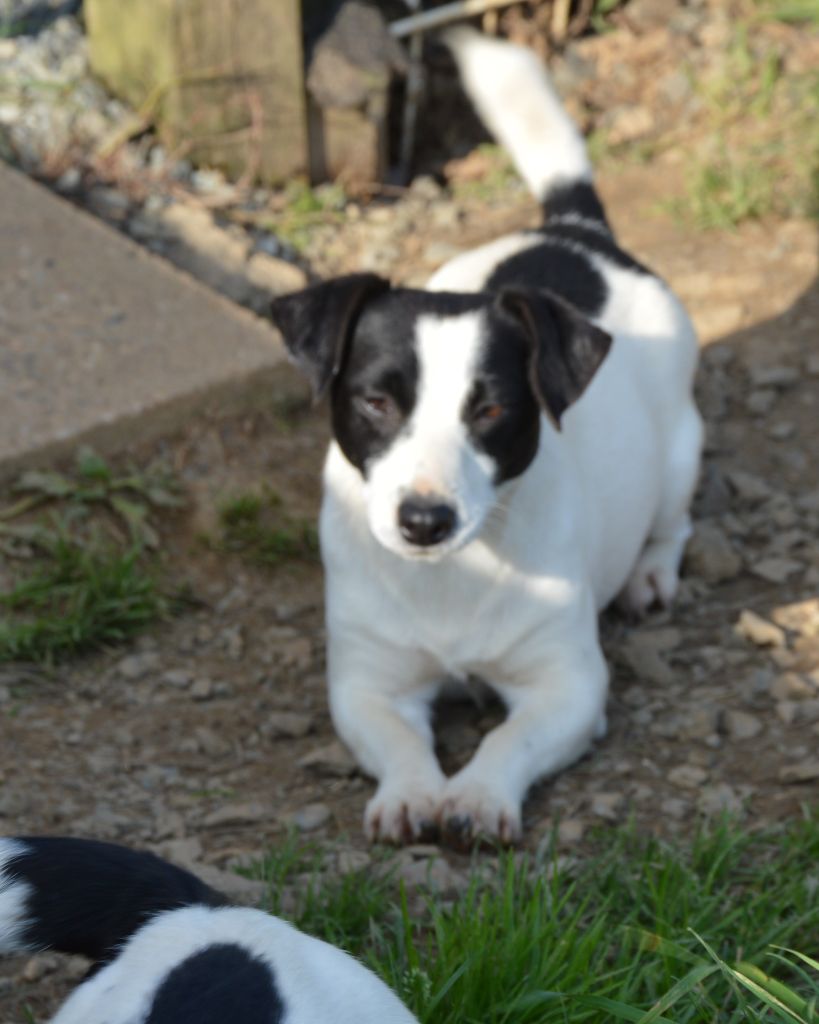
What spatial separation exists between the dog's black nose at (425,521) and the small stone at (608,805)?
29.6 inches

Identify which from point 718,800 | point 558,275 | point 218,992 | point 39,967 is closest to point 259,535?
point 558,275

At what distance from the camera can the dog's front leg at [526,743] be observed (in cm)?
338

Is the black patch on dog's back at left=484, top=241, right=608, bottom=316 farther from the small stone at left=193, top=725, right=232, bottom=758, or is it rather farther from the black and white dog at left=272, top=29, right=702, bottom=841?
the small stone at left=193, top=725, right=232, bottom=758

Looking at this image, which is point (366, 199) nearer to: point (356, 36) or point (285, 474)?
point (356, 36)

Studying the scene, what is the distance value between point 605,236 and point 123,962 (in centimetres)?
349

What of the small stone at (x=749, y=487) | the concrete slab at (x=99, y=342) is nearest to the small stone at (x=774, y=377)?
the small stone at (x=749, y=487)

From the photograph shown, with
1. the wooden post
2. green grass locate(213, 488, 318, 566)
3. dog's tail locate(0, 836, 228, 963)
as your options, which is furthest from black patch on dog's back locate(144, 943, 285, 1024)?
the wooden post

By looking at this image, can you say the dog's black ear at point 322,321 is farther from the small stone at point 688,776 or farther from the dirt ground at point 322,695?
the small stone at point 688,776

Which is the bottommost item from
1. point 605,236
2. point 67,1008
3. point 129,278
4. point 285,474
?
point 285,474

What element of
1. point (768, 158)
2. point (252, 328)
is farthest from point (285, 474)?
point (768, 158)

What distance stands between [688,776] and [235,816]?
1078mm

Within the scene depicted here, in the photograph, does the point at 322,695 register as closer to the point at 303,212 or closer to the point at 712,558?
the point at 712,558

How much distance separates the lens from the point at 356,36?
6.32 metres

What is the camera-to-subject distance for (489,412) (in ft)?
11.2
